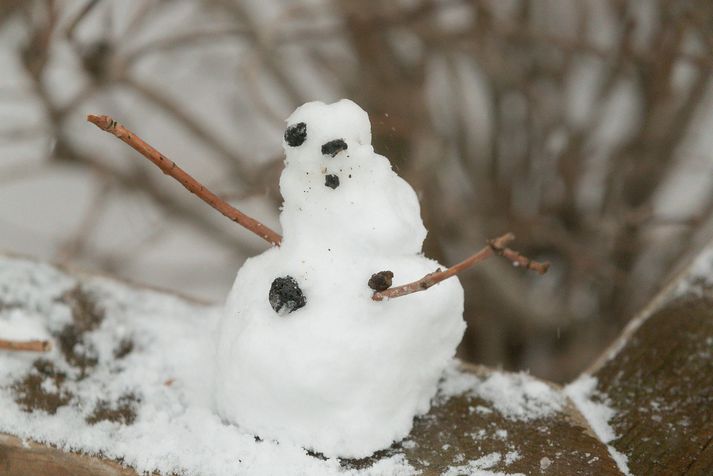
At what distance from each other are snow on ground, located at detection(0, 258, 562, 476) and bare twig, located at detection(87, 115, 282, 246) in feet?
0.63

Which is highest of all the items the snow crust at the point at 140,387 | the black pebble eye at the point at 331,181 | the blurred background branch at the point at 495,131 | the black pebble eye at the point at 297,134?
the blurred background branch at the point at 495,131

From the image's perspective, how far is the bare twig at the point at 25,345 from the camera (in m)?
0.77

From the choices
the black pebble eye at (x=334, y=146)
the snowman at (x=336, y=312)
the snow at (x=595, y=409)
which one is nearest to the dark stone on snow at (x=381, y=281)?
the snowman at (x=336, y=312)

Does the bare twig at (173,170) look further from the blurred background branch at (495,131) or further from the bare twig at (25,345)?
the blurred background branch at (495,131)

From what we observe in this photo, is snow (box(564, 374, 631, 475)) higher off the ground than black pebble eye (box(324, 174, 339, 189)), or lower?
lower

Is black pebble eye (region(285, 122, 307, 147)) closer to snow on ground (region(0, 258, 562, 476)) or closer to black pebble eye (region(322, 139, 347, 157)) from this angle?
black pebble eye (region(322, 139, 347, 157))

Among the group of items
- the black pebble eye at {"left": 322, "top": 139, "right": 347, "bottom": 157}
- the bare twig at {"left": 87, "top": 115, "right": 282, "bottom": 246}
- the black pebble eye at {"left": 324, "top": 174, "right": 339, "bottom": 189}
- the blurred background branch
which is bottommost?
the bare twig at {"left": 87, "top": 115, "right": 282, "bottom": 246}

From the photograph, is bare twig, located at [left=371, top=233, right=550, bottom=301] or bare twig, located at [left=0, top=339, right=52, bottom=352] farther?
bare twig, located at [left=0, top=339, right=52, bottom=352]

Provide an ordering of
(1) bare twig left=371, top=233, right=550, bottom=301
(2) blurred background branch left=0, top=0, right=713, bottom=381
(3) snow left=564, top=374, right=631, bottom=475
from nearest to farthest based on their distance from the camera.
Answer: (1) bare twig left=371, top=233, right=550, bottom=301, (3) snow left=564, top=374, right=631, bottom=475, (2) blurred background branch left=0, top=0, right=713, bottom=381

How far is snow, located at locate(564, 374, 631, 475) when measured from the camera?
29.5 inches

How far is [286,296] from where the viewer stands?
0.73 m

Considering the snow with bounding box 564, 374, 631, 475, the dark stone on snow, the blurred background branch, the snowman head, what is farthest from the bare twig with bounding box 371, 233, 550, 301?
the blurred background branch

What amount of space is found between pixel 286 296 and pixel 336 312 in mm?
50

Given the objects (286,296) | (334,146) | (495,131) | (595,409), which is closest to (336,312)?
(286,296)
